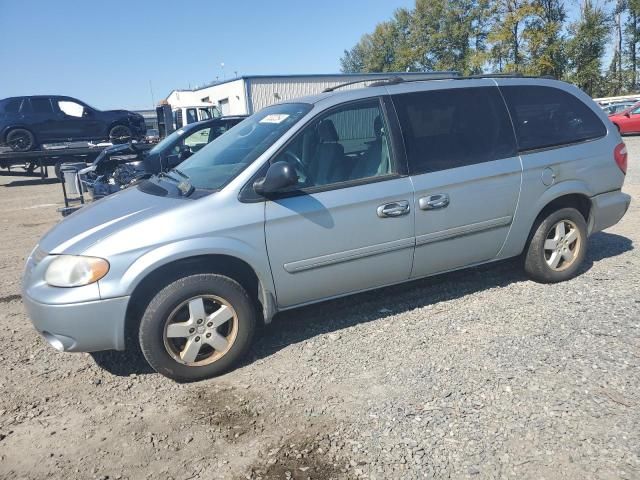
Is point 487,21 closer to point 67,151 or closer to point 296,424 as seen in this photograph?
point 67,151

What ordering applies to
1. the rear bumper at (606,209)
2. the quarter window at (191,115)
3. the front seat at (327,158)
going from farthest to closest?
the quarter window at (191,115)
the rear bumper at (606,209)
the front seat at (327,158)

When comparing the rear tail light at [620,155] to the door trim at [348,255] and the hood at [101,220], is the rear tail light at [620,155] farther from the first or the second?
the hood at [101,220]

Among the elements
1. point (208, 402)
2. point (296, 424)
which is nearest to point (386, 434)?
point (296, 424)

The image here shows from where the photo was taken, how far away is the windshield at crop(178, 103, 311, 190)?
11.8 feet

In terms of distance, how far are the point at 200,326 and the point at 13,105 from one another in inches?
637

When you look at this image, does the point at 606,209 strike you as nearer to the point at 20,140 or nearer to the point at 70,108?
the point at 70,108

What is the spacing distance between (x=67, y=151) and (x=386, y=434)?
1642 cm

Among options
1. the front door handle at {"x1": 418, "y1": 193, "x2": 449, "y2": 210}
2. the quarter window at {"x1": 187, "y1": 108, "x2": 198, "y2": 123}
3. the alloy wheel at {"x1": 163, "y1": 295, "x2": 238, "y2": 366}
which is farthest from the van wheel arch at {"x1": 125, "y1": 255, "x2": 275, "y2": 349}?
the quarter window at {"x1": 187, "y1": 108, "x2": 198, "y2": 123}

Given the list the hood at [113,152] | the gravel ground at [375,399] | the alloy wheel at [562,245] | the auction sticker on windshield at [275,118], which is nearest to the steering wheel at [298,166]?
the auction sticker on windshield at [275,118]

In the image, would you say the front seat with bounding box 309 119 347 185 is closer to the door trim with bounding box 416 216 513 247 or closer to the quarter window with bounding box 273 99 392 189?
the quarter window with bounding box 273 99 392 189

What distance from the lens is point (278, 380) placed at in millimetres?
3371

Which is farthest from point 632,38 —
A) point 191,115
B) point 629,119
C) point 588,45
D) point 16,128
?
point 16,128

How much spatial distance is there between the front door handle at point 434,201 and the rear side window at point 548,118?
93 cm

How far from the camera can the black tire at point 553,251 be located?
14.7ft
